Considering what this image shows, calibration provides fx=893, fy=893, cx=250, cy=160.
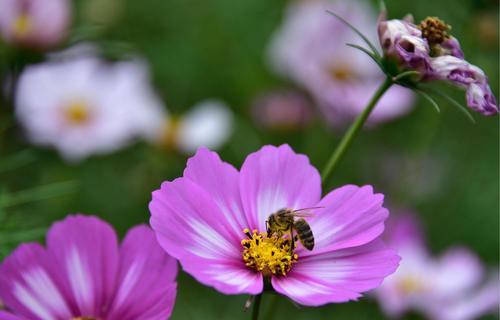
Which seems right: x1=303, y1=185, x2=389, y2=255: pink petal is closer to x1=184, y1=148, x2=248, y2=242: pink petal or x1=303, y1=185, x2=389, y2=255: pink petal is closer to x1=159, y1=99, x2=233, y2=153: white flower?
x1=184, y1=148, x2=248, y2=242: pink petal

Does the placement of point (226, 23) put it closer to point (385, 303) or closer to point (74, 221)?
point (385, 303)

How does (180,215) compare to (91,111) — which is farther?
(91,111)

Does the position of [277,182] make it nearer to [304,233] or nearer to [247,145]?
[304,233]

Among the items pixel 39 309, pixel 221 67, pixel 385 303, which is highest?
pixel 39 309

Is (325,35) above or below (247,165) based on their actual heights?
below

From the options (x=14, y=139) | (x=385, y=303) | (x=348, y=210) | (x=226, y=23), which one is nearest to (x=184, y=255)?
(x=348, y=210)

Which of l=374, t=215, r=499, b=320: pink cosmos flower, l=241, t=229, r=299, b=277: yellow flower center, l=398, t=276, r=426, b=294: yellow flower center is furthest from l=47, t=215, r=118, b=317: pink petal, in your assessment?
l=398, t=276, r=426, b=294: yellow flower center

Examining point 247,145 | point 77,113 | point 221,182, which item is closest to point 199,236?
point 221,182
